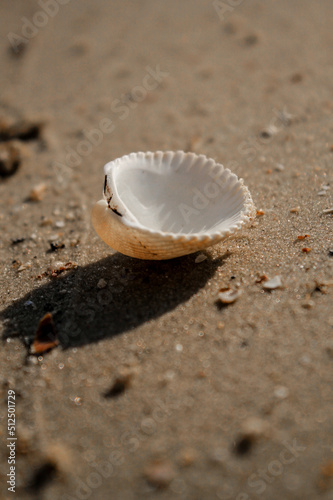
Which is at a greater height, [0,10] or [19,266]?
[0,10]

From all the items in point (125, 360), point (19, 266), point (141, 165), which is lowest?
point (19, 266)

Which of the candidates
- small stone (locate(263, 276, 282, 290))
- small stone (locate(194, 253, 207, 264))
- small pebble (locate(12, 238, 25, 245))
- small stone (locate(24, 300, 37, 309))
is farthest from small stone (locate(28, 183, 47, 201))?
small stone (locate(263, 276, 282, 290))

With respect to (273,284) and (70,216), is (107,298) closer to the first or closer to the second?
(273,284)

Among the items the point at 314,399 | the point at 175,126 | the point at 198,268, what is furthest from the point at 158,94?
the point at 314,399

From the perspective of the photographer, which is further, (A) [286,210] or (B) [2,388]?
(A) [286,210]

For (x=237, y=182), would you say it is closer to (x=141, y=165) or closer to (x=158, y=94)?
(x=141, y=165)
